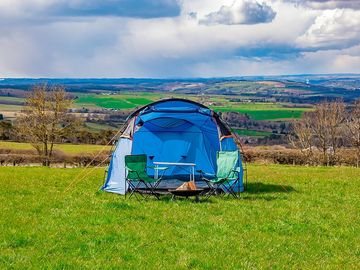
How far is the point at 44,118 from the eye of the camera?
127 feet

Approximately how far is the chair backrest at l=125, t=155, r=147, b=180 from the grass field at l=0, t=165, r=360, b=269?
813 mm

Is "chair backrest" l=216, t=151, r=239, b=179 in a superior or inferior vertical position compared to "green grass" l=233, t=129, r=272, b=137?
superior

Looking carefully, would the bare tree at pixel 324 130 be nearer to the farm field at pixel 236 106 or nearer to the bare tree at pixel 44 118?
the bare tree at pixel 44 118

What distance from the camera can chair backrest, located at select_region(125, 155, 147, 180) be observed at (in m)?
15.3

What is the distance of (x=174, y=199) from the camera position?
1494 centimetres

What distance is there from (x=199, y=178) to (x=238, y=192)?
2.89 m

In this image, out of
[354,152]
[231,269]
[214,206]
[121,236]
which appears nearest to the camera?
[231,269]

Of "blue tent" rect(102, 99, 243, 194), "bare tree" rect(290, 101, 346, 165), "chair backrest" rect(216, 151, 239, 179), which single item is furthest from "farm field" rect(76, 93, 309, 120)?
"chair backrest" rect(216, 151, 239, 179)

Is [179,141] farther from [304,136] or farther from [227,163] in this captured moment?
[304,136]

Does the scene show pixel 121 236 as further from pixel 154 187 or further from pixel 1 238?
pixel 154 187

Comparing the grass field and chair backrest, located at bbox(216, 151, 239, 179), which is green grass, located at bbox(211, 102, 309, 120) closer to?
chair backrest, located at bbox(216, 151, 239, 179)

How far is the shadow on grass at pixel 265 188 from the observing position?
17139 millimetres

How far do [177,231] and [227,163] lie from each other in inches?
232

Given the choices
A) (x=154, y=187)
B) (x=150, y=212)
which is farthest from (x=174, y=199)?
(x=150, y=212)
